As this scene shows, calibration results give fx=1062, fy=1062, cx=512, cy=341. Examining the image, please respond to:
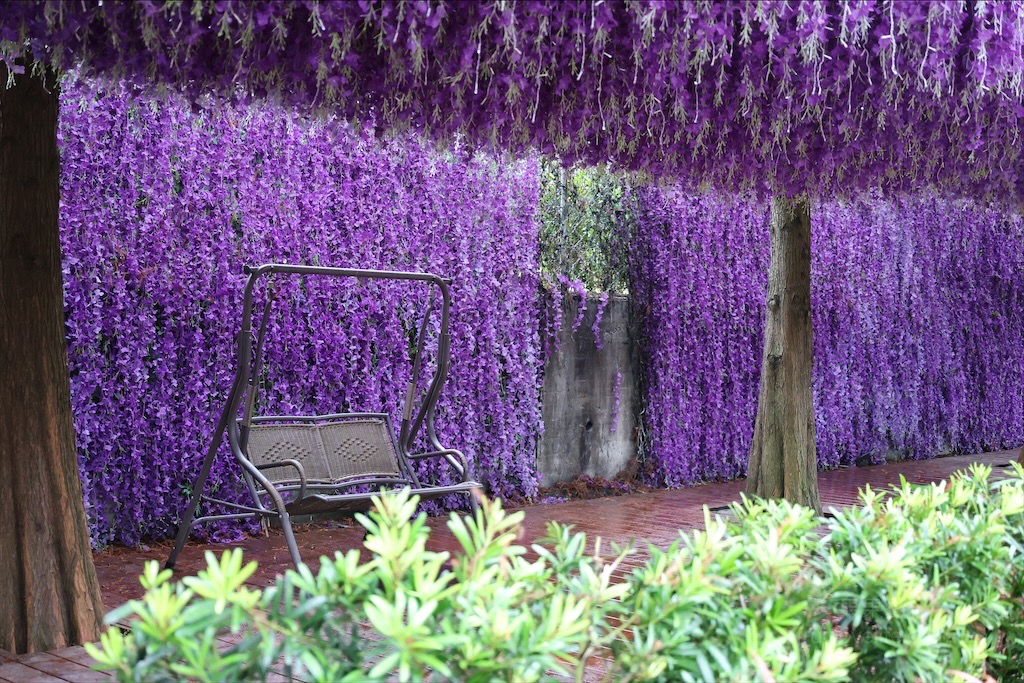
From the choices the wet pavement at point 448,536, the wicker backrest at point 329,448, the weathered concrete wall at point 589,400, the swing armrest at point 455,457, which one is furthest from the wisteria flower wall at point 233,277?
the swing armrest at point 455,457

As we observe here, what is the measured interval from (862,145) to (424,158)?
3.52 meters

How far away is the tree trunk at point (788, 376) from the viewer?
7254 millimetres

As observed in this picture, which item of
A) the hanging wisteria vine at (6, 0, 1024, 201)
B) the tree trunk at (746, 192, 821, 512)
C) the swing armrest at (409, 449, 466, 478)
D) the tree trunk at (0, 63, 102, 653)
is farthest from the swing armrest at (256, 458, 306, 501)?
the tree trunk at (746, 192, 821, 512)

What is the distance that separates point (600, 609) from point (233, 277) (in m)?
4.63

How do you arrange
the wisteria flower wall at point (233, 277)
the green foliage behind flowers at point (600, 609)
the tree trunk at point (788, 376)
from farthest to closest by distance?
the tree trunk at point (788, 376)
the wisteria flower wall at point (233, 277)
the green foliage behind flowers at point (600, 609)

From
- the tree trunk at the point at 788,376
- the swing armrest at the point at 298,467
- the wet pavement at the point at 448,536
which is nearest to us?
the wet pavement at the point at 448,536

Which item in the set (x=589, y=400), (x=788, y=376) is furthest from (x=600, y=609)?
(x=589, y=400)

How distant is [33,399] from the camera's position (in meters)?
3.90

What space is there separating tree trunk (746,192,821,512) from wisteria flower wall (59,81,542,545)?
186cm

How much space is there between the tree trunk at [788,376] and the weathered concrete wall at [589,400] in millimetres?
1740

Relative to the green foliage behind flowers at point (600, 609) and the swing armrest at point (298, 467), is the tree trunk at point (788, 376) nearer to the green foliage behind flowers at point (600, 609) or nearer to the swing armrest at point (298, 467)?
the swing armrest at point (298, 467)

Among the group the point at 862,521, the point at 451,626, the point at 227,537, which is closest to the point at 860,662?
the point at 862,521

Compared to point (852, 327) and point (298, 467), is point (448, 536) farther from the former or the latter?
point (852, 327)

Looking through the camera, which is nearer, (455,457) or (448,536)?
(455,457)
